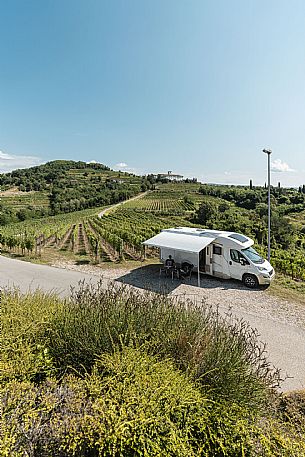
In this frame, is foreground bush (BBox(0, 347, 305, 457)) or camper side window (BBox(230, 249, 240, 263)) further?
camper side window (BBox(230, 249, 240, 263))

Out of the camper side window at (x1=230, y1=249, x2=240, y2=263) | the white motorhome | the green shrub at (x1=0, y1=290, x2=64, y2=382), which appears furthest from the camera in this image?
the camper side window at (x1=230, y1=249, x2=240, y2=263)

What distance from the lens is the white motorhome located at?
34.3 feet

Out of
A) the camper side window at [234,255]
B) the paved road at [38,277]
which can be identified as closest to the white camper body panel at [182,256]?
the camper side window at [234,255]

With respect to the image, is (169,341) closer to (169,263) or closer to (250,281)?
(250,281)

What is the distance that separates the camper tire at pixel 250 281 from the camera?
10.5m

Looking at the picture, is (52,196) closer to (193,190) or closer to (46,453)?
(193,190)

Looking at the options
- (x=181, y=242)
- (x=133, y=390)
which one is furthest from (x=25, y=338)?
(x=181, y=242)

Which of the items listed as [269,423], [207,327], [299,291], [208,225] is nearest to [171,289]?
[299,291]

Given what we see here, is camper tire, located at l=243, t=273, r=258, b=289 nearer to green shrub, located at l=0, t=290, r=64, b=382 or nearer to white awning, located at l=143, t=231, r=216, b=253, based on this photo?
white awning, located at l=143, t=231, r=216, b=253

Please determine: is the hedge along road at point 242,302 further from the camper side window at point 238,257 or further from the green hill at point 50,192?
the green hill at point 50,192

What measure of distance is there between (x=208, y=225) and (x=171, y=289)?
28.1 metres

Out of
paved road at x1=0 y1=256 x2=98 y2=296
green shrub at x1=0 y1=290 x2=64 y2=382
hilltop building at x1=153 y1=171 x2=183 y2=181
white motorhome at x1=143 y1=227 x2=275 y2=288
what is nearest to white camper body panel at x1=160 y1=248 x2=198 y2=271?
white motorhome at x1=143 y1=227 x2=275 y2=288

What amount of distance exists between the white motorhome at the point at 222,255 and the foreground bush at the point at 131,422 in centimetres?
754

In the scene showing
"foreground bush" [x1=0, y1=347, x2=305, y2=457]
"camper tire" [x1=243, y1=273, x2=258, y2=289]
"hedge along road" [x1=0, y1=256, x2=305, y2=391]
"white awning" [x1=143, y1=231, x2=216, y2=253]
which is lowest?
"hedge along road" [x1=0, y1=256, x2=305, y2=391]
